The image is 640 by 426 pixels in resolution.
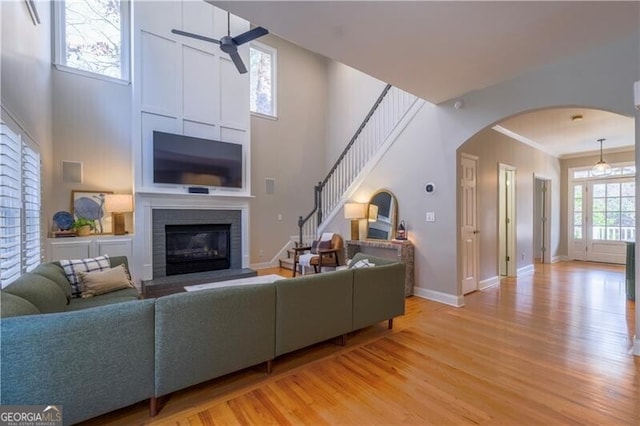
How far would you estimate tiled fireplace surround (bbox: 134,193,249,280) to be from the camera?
4.77 meters

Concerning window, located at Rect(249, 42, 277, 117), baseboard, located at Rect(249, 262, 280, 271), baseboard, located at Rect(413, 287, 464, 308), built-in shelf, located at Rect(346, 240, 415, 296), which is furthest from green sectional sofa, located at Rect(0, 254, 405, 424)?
window, located at Rect(249, 42, 277, 117)

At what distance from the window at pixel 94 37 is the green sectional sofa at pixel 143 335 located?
3858 millimetres

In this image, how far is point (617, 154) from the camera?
690 centimetres

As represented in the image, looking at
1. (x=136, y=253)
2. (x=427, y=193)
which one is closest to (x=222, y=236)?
(x=136, y=253)

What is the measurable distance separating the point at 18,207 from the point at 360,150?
4.99 metres

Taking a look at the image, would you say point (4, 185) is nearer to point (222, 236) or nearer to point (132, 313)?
point (132, 313)

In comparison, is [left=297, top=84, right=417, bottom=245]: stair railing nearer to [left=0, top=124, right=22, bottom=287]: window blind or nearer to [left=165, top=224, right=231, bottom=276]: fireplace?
[left=165, top=224, right=231, bottom=276]: fireplace

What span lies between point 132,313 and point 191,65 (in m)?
4.92

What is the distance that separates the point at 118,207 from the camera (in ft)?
15.3

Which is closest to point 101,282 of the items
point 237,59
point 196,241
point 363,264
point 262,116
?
point 196,241

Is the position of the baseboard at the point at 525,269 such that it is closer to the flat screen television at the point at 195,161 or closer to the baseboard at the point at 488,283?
the baseboard at the point at 488,283

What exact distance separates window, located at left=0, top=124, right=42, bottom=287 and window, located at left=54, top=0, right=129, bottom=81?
2.35 meters

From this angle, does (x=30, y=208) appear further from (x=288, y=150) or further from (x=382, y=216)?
(x=288, y=150)

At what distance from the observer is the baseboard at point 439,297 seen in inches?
159
